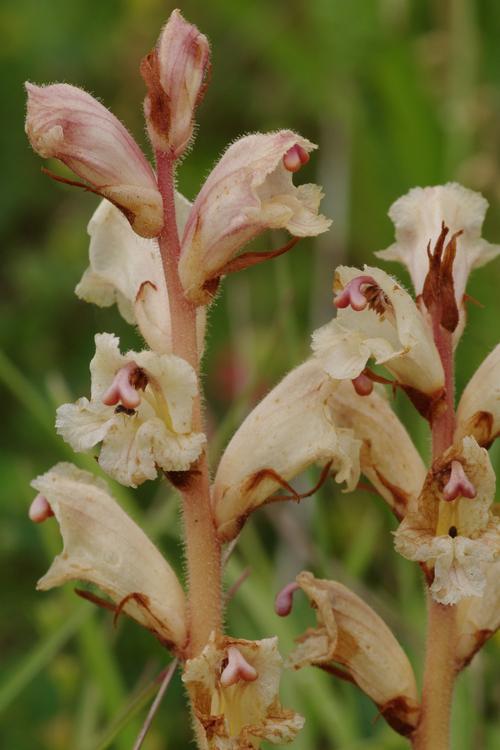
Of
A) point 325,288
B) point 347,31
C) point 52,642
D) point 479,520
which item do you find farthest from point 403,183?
Result: point 479,520

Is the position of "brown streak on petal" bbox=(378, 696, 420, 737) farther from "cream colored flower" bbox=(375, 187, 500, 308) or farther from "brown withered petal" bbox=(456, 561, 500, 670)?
"cream colored flower" bbox=(375, 187, 500, 308)

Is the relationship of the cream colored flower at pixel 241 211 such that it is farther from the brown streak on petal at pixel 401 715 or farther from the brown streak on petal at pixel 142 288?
the brown streak on petal at pixel 401 715

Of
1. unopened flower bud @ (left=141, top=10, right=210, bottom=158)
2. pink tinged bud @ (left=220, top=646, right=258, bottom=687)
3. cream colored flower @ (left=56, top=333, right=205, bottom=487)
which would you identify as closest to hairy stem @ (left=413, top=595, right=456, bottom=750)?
pink tinged bud @ (left=220, top=646, right=258, bottom=687)

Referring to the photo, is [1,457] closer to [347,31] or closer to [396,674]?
[396,674]

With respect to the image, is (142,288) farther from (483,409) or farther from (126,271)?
(483,409)

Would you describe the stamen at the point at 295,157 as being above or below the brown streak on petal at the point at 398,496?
above

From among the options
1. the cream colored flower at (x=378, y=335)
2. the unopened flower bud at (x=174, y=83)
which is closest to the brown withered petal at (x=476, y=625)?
the cream colored flower at (x=378, y=335)
